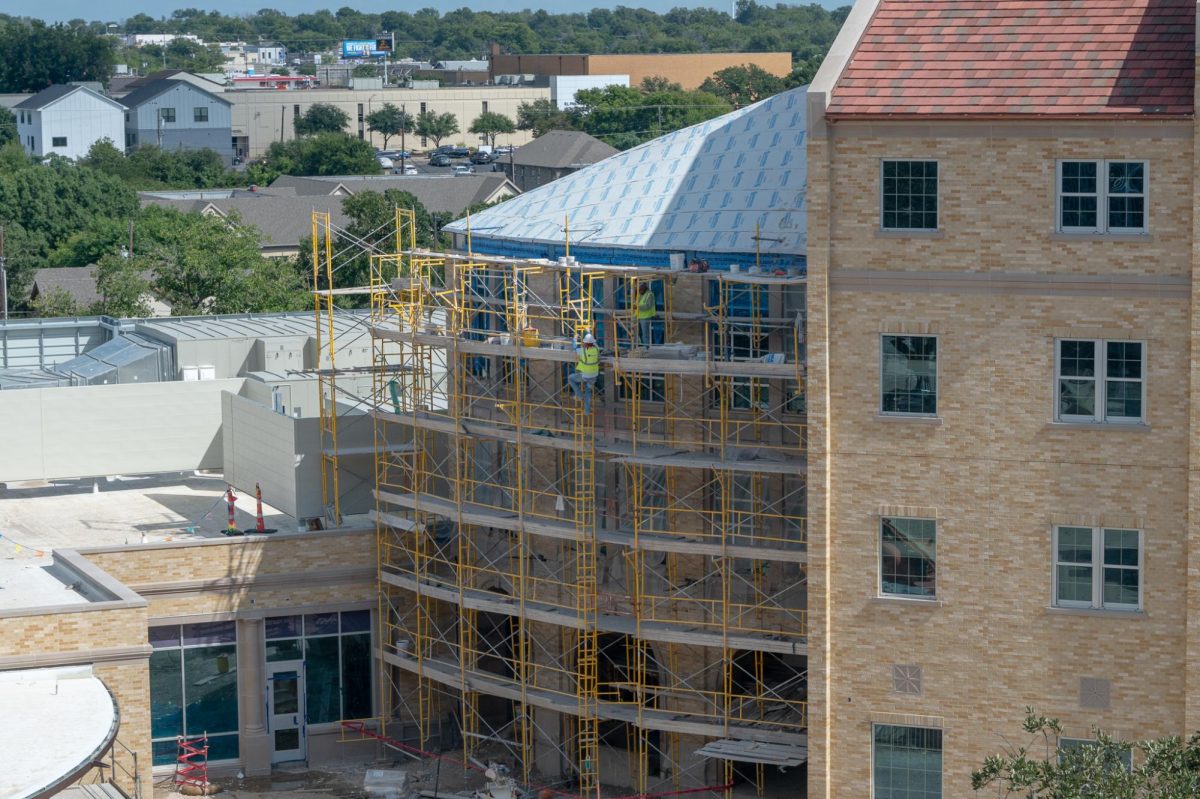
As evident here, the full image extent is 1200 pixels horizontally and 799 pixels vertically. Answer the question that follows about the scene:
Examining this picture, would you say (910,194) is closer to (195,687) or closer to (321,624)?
(321,624)

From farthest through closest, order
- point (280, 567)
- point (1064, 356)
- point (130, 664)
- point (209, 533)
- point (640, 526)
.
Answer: point (209, 533), point (280, 567), point (640, 526), point (130, 664), point (1064, 356)

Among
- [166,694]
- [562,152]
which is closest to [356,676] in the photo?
[166,694]

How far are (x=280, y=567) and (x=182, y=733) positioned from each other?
4.16 meters

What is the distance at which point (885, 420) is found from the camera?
34500 mm

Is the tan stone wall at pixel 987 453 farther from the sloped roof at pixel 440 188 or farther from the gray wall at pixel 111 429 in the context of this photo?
the sloped roof at pixel 440 188

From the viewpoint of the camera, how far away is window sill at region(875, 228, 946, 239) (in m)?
33.9

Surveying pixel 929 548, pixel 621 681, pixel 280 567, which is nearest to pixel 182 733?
pixel 280 567

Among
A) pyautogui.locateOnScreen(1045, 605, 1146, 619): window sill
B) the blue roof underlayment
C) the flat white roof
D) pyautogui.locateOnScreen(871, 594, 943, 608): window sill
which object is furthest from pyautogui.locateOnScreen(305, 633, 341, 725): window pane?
pyautogui.locateOnScreen(1045, 605, 1146, 619): window sill

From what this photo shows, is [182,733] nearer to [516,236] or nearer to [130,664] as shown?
[130,664]

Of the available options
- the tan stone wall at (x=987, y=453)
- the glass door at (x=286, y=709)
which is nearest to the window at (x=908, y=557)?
the tan stone wall at (x=987, y=453)

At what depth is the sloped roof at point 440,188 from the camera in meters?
142

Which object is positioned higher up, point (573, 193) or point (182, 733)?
point (573, 193)

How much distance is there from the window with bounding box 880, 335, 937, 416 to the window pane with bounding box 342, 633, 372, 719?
15333mm

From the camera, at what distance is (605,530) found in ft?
132
